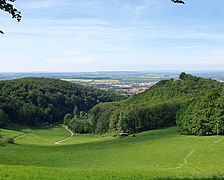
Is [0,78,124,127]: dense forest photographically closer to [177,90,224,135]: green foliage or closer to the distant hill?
the distant hill

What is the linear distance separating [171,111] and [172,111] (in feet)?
1.21

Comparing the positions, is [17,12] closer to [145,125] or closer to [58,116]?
[145,125]

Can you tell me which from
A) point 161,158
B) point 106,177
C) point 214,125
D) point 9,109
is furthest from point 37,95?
point 106,177

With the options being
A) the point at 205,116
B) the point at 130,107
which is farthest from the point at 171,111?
the point at 205,116

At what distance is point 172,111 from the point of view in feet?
284

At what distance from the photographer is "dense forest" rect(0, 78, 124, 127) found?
424 ft

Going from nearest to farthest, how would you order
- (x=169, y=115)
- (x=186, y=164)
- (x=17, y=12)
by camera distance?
→ 1. (x=17, y=12)
2. (x=186, y=164)
3. (x=169, y=115)

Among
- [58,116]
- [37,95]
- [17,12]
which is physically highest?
[17,12]

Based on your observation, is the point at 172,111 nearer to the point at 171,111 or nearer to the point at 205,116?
the point at 171,111

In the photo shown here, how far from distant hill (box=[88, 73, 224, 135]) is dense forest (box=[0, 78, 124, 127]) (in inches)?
1261

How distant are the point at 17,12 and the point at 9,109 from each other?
125705mm

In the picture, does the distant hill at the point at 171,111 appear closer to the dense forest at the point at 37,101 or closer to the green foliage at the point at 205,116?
the green foliage at the point at 205,116

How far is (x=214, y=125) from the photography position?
195ft

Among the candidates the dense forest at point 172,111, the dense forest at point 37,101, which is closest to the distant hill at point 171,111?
the dense forest at point 172,111
